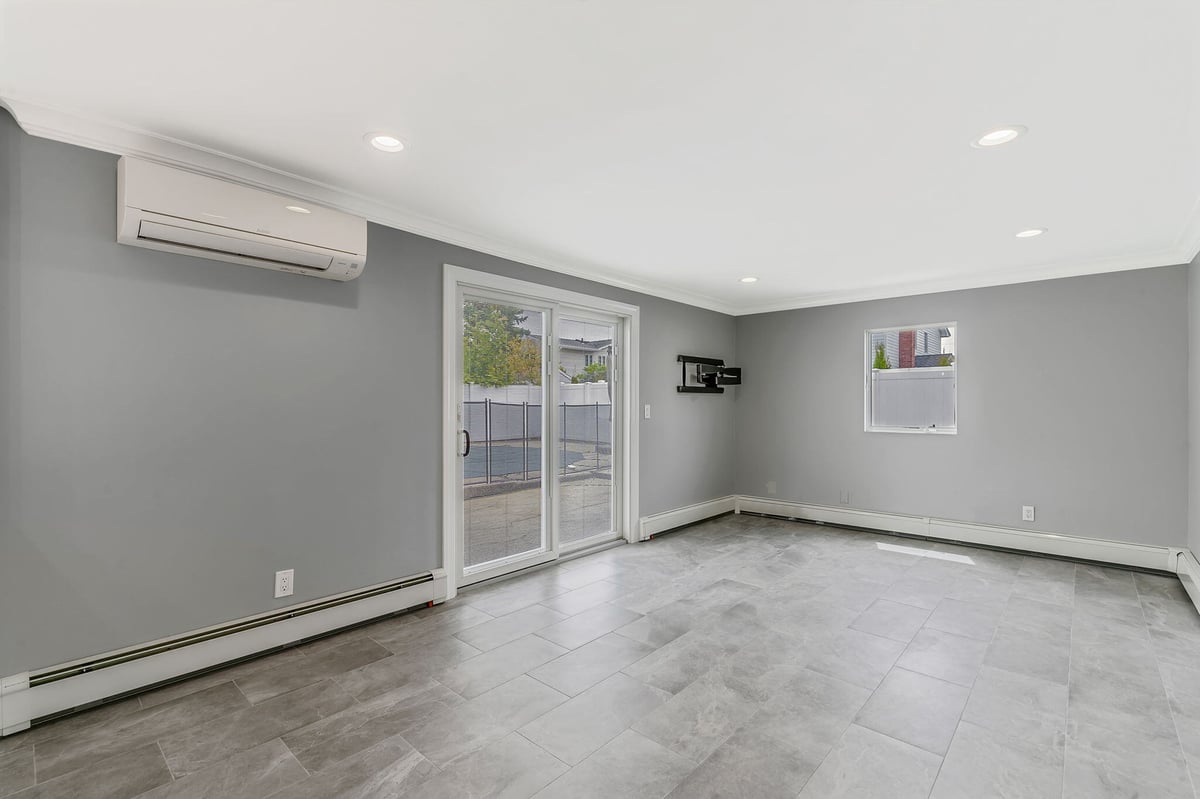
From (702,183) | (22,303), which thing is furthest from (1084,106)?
(22,303)

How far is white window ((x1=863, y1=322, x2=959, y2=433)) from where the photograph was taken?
511 centimetres

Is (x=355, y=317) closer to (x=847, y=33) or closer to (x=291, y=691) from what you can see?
(x=291, y=691)

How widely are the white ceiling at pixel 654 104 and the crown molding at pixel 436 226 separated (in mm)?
14

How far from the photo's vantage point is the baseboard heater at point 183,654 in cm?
214

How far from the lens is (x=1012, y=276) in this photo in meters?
4.68

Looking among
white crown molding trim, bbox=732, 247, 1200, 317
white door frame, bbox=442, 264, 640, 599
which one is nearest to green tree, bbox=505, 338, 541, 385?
white door frame, bbox=442, 264, 640, 599

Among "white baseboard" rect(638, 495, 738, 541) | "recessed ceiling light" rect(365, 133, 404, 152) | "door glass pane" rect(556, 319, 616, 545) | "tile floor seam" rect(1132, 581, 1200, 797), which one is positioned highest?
"recessed ceiling light" rect(365, 133, 404, 152)

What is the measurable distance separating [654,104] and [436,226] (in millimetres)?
1872

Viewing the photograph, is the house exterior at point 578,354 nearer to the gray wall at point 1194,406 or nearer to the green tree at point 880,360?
the green tree at point 880,360

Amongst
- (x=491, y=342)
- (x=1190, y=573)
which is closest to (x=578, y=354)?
(x=491, y=342)

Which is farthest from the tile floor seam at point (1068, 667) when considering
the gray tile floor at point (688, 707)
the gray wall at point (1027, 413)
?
the gray wall at point (1027, 413)

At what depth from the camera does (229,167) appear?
2.61m

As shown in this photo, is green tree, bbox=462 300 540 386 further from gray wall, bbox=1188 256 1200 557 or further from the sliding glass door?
gray wall, bbox=1188 256 1200 557

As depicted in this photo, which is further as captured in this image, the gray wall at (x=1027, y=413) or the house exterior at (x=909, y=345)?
the house exterior at (x=909, y=345)
